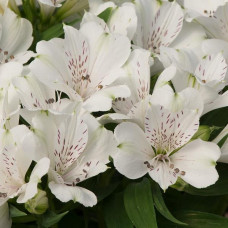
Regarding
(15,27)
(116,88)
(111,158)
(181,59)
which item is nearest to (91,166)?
(111,158)

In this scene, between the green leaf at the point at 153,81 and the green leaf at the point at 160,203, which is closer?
the green leaf at the point at 160,203

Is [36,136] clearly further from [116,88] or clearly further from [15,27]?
[15,27]

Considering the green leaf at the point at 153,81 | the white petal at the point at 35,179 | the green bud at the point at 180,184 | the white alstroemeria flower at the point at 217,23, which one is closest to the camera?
the white petal at the point at 35,179

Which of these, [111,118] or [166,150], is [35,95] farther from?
[166,150]

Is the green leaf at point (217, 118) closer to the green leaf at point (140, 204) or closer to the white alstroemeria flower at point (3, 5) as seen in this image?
the green leaf at point (140, 204)

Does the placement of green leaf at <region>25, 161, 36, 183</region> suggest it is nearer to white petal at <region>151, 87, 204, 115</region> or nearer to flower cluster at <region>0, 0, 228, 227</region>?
flower cluster at <region>0, 0, 228, 227</region>

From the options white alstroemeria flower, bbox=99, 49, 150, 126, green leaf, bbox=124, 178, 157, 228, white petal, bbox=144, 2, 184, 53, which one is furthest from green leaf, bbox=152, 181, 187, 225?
white petal, bbox=144, 2, 184, 53

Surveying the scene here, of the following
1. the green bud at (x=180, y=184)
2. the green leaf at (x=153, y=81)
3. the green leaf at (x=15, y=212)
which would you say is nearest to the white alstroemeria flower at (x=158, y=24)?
the green leaf at (x=153, y=81)
